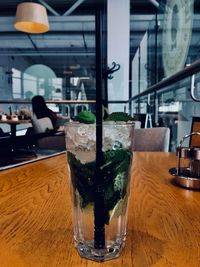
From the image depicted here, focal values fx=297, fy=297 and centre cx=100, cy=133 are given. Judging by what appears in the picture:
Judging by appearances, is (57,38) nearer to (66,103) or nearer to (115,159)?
(66,103)

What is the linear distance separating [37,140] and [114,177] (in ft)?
10.0

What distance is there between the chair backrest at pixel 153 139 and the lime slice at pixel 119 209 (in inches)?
68.1

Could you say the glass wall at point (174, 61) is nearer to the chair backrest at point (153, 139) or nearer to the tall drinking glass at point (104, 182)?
the chair backrest at point (153, 139)

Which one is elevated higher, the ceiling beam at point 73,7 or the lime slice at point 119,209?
the ceiling beam at point 73,7

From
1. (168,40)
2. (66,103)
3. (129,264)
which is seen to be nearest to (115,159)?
(129,264)

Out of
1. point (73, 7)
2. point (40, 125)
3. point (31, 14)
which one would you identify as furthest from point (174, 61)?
point (73, 7)

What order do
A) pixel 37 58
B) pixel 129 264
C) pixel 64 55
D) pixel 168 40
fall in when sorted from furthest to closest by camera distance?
pixel 37 58, pixel 64 55, pixel 168 40, pixel 129 264

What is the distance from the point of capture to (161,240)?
474 millimetres

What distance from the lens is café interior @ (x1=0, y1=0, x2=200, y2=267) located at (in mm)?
454

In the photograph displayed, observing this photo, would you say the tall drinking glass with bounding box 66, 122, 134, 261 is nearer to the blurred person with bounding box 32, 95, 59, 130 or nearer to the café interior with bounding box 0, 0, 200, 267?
the café interior with bounding box 0, 0, 200, 267

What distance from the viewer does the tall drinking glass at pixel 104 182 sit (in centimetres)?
43

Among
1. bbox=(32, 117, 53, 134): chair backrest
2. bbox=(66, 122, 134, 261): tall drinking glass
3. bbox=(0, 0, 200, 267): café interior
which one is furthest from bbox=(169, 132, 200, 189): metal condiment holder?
bbox=(32, 117, 53, 134): chair backrest

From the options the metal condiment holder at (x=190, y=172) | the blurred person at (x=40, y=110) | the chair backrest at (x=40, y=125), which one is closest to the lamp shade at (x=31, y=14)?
the blurred person at (x=40, y=110)

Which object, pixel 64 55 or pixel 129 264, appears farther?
pixel 64 55
